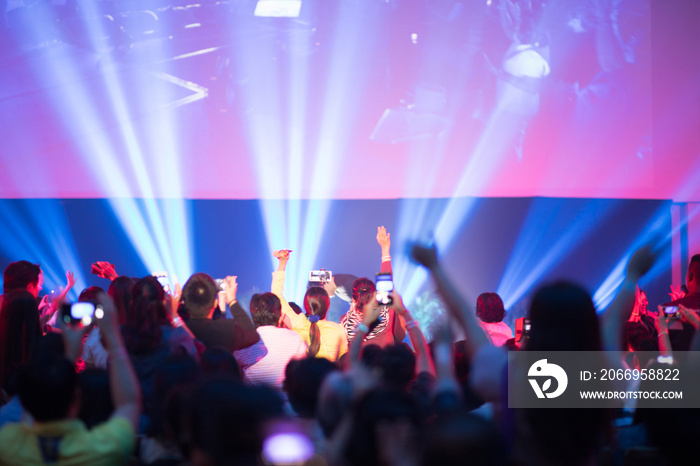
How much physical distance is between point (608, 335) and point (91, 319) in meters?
1.65

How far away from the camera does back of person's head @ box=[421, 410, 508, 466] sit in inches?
47.8

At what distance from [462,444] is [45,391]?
106 cm

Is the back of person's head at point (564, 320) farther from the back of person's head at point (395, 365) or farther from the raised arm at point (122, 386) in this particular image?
the raised arm at point (122, 386)

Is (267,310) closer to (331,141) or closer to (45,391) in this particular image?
(45,391)

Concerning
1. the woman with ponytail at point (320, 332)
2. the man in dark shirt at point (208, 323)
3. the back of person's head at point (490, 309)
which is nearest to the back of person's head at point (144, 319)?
the man in dark shirt at point (208, 323)

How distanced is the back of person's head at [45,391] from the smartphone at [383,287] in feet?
4.50

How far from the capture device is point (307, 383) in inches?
77.9

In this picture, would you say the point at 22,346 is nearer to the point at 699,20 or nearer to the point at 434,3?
the point at 434,3

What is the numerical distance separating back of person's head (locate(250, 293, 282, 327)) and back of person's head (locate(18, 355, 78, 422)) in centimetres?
174

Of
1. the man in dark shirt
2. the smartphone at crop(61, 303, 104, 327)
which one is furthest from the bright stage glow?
the smartphone at crop(61, 303, 104, 327)

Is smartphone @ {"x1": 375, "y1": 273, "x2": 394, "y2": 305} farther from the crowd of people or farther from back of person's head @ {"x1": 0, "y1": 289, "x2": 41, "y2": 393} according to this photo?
back of person's head @ {"x1": 0, "y1": 289, "x2": 41, "y2": 393}

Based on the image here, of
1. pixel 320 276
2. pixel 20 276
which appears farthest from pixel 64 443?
pixel 320 276

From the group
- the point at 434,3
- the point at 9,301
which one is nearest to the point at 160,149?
the point at 434,3

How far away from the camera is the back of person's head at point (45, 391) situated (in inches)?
64.0
